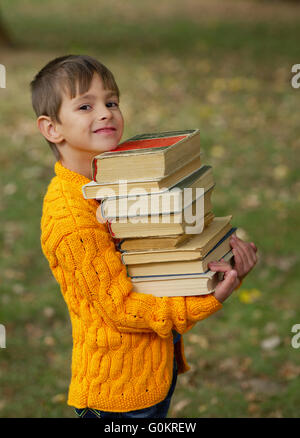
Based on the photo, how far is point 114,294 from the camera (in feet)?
7.03

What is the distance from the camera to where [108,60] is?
1023cm

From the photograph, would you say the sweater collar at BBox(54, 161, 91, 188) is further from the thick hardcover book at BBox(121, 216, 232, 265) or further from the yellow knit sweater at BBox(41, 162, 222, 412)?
the thick hardcover book at BBox(121, 216, 232, 265)

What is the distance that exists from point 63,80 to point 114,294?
0.81m


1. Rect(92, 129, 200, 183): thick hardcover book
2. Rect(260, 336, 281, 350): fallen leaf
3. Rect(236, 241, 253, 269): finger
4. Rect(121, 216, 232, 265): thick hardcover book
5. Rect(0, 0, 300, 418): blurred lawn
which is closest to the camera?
Rect(92, 129, 200, 183): thick hardcover book

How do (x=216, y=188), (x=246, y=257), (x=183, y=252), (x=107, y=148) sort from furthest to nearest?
(x=216, y=188), (x=246, y=257), (x=107, y=148), (x=183, y=252)

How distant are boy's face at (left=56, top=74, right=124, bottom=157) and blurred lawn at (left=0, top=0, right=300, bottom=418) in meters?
2.22

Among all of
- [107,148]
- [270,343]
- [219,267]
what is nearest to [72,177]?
[107,148]

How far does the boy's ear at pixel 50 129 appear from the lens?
7.48ft

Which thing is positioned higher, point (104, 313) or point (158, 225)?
point (158, 225)

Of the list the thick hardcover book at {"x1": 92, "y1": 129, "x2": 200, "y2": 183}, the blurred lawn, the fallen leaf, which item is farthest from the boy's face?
the fallen leaf

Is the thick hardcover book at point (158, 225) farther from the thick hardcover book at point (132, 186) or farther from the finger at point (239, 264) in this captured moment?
the finger at point (239, 264)

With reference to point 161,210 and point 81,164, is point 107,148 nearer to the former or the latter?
point 81,164

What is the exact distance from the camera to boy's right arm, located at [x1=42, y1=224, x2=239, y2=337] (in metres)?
2.14
